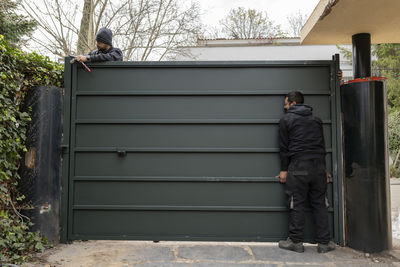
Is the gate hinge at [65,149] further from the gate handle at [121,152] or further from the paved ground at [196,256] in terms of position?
the paved ground at [196,256]

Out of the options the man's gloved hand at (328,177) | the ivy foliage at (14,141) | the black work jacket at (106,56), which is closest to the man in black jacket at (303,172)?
the man's gloved hand at (328,177)

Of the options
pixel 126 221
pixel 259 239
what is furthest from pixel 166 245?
pixel 259 239

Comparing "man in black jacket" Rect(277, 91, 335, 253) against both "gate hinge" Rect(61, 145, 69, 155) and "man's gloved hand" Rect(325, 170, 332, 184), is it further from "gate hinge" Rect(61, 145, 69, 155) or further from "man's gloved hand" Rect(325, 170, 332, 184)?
"gate hinge" Rect(61, 145, 69, 155)

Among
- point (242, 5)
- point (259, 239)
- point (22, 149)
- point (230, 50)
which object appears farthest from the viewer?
point (242, 5)

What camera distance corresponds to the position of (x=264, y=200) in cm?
353

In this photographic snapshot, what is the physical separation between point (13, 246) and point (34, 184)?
2.22 ft

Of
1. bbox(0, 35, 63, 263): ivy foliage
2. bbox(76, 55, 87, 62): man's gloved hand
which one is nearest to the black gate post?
bbox(76, 55, 87, 62): man's gloved hand

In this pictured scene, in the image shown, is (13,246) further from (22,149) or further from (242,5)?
(242,5)

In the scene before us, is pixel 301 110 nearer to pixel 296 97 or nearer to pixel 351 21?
pixel 296 97

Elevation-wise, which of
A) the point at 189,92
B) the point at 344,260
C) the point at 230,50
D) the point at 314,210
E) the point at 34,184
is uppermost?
the point at 230,50

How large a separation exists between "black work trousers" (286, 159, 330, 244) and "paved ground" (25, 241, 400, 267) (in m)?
0.24

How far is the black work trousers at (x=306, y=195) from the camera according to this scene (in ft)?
10.8

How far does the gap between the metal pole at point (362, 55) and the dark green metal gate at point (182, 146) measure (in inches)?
13.2

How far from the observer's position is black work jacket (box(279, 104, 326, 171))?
3.31 meters
